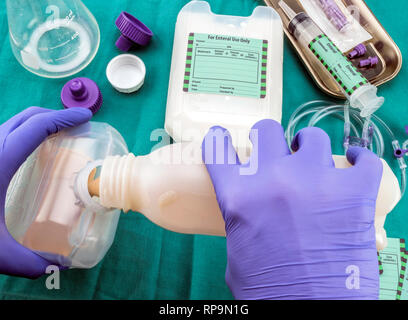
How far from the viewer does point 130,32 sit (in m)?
0.97

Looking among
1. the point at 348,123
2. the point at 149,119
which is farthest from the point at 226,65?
the point at 348,123

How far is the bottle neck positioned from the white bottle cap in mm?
371

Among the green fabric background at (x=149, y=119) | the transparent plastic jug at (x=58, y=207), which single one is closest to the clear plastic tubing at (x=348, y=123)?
the green fabric background at (x=149, y=119)

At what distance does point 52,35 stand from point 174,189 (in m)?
0.72

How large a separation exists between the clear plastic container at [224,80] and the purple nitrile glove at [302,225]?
0.97 ft

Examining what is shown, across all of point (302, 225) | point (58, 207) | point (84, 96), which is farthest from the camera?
point (84, 96)

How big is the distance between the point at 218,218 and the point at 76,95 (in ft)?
1.77

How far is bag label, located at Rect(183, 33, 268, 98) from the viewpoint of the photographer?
3.07 ft

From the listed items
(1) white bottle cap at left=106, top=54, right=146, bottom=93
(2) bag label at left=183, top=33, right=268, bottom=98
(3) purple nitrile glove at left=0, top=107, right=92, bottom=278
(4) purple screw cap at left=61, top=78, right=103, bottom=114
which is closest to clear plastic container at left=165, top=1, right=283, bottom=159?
(2) bag label at left=183, top=33, right=268, bottom=98

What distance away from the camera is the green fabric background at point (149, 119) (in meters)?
0.86

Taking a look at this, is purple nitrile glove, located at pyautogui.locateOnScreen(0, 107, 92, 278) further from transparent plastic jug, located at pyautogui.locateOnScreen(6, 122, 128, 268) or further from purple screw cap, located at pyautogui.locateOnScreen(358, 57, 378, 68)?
purple screw cap, located at pyautogui.locateOnScreen(358, 57, 378, 68)

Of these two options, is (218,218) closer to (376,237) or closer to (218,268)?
(218,268)

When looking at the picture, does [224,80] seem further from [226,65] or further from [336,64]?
[336,64]
